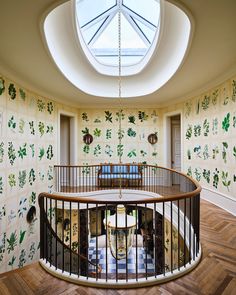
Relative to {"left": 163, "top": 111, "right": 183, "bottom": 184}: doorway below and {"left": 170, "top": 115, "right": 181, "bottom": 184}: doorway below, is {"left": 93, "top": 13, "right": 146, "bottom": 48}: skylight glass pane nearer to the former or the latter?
{"left": 163, "top": 111, "right": 183, "bottom": 184}: doorway below

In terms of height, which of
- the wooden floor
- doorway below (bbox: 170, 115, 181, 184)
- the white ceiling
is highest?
the white ceiling

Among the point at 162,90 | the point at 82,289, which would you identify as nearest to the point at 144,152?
the point at 162,90

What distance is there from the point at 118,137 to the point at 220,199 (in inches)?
170

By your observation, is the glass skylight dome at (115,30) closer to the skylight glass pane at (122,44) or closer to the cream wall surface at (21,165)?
the skylight glass pane at (122,44)

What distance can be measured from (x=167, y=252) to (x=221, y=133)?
4014 mm

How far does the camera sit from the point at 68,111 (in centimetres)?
759

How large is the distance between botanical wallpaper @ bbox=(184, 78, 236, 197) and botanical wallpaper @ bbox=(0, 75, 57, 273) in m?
4.68

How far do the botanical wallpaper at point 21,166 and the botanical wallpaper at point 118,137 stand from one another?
1837 mm

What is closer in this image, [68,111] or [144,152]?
[68,111]

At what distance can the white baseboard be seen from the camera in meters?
4.63

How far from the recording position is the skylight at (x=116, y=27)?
4367 millimetres

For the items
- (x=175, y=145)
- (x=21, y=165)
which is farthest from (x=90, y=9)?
(x=175, y=145)

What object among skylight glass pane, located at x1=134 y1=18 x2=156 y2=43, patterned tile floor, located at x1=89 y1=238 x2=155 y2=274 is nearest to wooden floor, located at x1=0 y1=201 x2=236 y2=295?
patterned tile floor, located at x1=89 y1=238 x2=155 y2=274

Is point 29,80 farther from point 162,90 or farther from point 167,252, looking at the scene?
point 167,252
